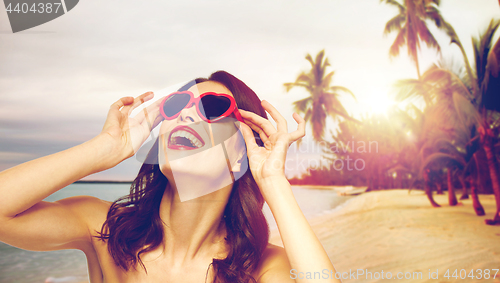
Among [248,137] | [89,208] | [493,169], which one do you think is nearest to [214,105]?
[248,137]

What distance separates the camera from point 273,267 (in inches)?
46.4

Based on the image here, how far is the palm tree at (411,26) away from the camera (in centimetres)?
440

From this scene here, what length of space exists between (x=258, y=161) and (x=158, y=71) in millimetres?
2785

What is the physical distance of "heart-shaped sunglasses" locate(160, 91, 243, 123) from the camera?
1334mm

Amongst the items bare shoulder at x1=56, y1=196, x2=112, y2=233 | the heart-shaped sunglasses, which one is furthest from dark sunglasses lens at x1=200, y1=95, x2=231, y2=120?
bare shoulder at x1=56, y1=196, x2=112, y2=233

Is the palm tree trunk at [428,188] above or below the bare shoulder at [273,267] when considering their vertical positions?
below

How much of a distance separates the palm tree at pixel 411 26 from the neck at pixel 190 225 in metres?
4.57

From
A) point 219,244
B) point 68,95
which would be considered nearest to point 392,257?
Answer: point 219,244

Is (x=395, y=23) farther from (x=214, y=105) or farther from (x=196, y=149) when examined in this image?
(x=196, y=149)

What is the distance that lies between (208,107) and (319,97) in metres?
5.26

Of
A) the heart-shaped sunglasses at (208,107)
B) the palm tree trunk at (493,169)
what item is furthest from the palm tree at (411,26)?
the heart-shaped sunglasses at (208,107)

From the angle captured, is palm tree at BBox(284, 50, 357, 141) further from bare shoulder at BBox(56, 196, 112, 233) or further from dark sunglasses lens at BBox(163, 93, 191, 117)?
bare shoulder at BBox(56, 196, 112, 233)

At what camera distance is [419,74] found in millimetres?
4438

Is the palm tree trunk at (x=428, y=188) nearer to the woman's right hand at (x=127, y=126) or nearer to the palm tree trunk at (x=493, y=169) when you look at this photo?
the palm tree trunk at (x=493, y=169)
